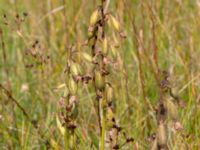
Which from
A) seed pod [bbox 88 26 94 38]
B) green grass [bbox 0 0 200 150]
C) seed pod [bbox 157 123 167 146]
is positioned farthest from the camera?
green grass [bbox 0 0 200 150]

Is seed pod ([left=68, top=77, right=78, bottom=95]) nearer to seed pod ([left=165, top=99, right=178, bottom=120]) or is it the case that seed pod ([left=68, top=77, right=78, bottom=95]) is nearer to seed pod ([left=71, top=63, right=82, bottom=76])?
seed pod ([left=71, top=63, right=82, bottom=76])

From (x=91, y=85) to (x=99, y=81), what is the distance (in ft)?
4.85

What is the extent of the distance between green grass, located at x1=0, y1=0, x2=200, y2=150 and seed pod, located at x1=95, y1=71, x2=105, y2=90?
12 cm

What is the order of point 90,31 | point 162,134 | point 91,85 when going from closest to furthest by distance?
point 162,134 → point 90,31 → point 91,85

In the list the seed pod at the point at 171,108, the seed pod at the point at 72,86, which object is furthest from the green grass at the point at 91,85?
the seed pod at the point at 171,108

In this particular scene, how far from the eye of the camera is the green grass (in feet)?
7.97

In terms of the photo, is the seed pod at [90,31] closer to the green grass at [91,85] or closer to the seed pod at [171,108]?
the green grass at [91,85]

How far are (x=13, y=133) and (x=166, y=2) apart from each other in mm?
1417

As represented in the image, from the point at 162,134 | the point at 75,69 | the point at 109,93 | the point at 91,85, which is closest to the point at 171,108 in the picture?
the point at 162,134

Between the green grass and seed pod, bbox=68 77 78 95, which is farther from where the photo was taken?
the green grass

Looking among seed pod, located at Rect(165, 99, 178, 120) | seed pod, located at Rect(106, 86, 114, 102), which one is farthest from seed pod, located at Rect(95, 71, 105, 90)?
seed pod, located at Rect(165, 99, 178, 120)

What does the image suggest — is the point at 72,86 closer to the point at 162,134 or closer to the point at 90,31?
the point at 90,31

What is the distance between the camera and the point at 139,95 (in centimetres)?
285

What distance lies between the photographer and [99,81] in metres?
1.63
